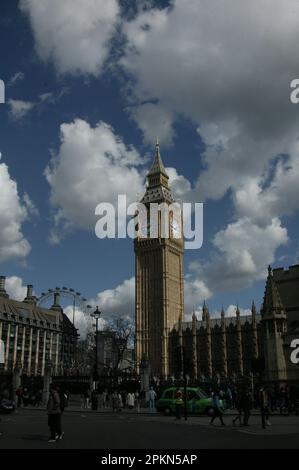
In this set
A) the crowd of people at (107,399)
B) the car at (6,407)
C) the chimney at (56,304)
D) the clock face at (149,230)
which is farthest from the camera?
the chimney at (56,304)

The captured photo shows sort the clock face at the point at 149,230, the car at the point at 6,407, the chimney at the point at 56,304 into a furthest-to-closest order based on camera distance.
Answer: the chimney at the point at 56,304
the clock face at the point at 149,230
the car at the point at 6,407

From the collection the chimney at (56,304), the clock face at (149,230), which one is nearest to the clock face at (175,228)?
the clock face at (149,230)

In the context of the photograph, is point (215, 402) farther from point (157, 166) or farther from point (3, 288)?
point (157, 166)

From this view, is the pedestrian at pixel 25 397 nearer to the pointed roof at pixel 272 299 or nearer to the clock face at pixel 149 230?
the pointed roof at pixel 272 299

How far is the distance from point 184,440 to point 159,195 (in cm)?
11693

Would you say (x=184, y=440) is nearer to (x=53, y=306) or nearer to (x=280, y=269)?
(x=280, y=269)

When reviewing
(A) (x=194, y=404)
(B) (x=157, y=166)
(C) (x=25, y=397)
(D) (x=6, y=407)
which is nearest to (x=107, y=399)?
(C) (x=25, y=397)

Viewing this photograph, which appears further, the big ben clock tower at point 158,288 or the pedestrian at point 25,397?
the big ben clock tower at point 158,288

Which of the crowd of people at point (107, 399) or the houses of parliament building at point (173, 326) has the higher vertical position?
the houses of parliament building at point (173, 326)

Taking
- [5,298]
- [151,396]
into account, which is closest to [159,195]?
[5,298]

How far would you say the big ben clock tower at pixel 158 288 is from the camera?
380ft

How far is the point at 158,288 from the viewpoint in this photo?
11944 cm
